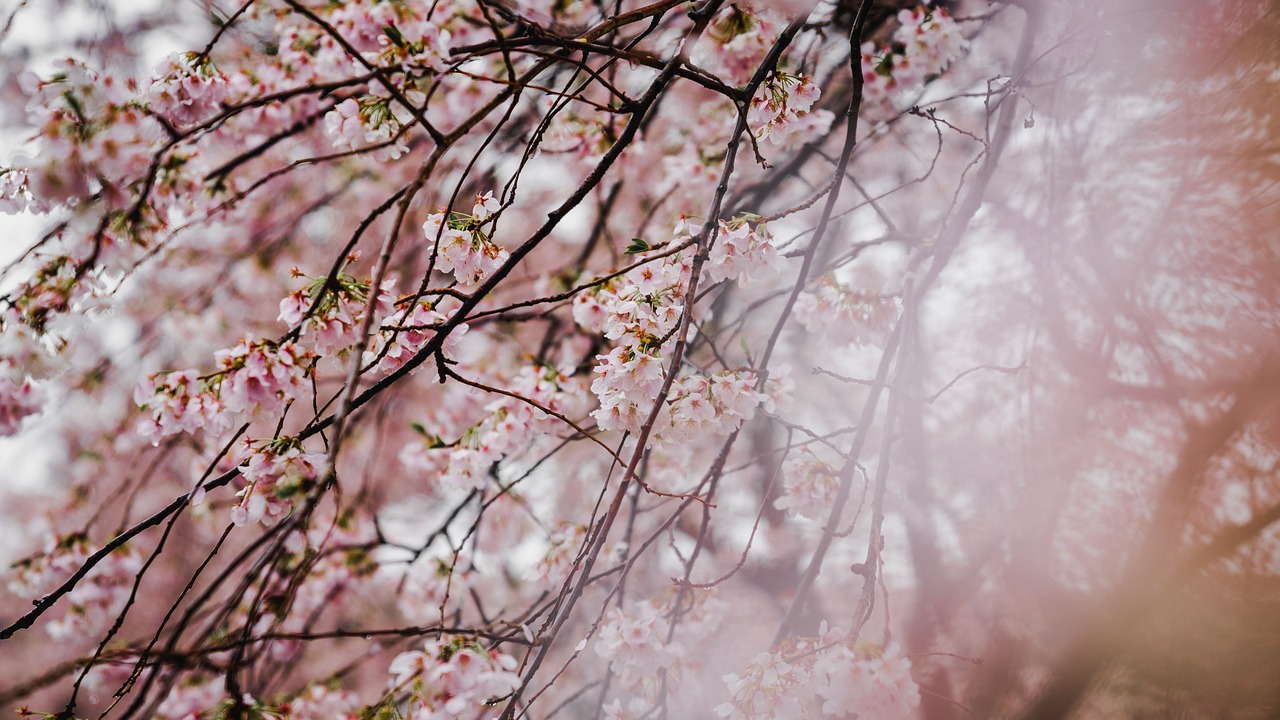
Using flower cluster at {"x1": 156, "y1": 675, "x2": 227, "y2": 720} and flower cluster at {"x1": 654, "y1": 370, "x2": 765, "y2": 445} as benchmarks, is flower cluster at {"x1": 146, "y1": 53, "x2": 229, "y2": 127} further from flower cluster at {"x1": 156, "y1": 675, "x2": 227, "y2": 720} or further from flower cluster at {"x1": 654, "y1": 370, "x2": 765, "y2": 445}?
flower cluster at {"x1": 156, "y1": 675, "x2": 227, "y2": 720}

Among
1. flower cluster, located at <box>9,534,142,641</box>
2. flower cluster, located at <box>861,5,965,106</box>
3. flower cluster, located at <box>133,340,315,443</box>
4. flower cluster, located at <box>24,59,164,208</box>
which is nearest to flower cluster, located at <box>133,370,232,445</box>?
flower cluster, located at <box>133,340,315,443</box>

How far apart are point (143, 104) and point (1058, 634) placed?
1.93 m

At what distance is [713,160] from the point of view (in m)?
1.72

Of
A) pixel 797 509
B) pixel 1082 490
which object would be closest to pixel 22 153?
pixel 797 509

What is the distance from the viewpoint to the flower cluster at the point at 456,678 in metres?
1.00

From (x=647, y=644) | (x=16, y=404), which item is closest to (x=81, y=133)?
(x=16, y=404)

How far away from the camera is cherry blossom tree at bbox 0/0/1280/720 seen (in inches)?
35.3

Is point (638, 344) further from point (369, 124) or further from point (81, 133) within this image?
point (81, 133)

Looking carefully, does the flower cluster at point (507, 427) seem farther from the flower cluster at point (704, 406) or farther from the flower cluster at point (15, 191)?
the flower cluster at point (15, 191)

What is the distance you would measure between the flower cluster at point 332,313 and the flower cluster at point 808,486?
0.83 metres

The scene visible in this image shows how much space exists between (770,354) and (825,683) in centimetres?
54

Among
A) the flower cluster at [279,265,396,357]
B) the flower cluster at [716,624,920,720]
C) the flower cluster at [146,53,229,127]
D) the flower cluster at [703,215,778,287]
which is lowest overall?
the flower cluster at [716,624,920,720]

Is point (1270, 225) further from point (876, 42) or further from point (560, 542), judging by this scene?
point (560, 542)

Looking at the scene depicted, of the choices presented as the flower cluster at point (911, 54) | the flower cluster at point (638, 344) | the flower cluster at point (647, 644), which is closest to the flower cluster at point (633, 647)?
the flower cluster at point (647, 644)
